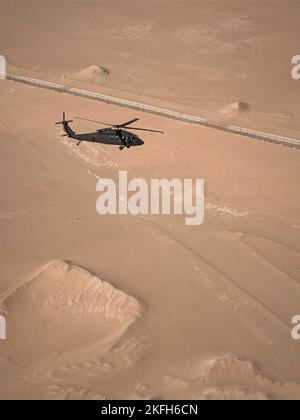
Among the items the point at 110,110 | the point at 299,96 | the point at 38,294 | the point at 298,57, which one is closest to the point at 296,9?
the point at 298,57

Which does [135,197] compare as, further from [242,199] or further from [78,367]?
[78,367]
